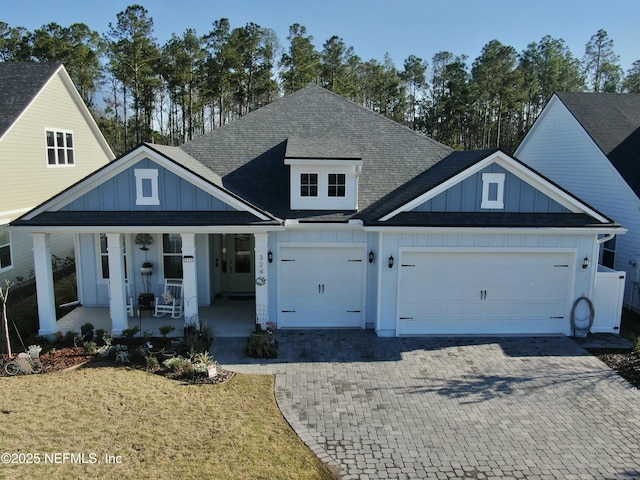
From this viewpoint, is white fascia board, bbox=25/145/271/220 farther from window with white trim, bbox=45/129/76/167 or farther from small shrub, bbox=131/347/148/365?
window with white trim, bbox=45/129/76/167

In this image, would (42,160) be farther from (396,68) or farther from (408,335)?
(396,68)

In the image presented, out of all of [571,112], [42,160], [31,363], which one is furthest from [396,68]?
[31,363]

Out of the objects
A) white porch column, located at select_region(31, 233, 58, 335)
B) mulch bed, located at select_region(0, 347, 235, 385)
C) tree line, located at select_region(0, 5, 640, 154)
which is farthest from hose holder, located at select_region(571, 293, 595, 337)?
tree line, located at select_region(0, 5, 640, 154)

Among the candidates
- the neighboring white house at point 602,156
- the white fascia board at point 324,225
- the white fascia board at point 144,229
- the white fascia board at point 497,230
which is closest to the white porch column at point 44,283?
the white fascia board at point 144,229

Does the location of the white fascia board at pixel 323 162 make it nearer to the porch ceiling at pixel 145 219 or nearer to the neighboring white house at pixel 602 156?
the porch ceiling at pixel 145 219

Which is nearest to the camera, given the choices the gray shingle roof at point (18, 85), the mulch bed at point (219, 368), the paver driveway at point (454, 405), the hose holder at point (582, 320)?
the paver driveway at point (454, 405)

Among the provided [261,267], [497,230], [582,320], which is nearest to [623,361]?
[582,320]
